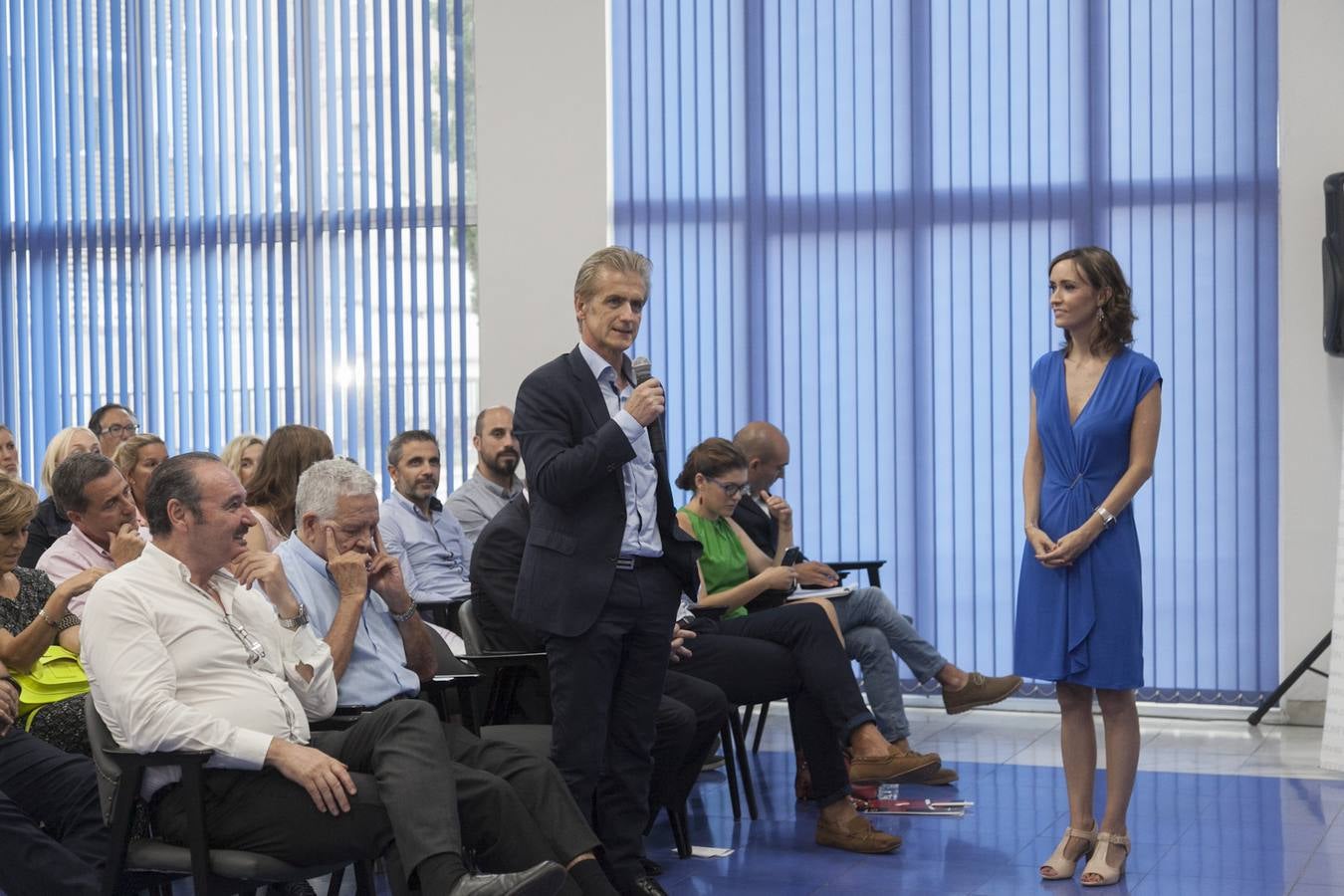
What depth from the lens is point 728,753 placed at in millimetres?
4855

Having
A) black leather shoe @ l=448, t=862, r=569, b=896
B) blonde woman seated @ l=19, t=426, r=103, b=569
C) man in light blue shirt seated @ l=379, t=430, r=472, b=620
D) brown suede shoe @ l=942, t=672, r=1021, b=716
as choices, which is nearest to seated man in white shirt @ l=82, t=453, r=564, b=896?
black leather shoe @ l=448, t=862, r=569, b=896

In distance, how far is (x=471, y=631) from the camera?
4.21m

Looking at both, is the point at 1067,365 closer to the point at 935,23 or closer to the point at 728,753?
the point at 728,753

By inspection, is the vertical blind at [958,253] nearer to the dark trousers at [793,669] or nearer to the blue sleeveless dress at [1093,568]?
→ the dark trousers at [793,669]

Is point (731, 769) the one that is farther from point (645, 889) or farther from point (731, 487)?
point (645, 889)

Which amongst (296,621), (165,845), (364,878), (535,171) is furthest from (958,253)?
(165,845)

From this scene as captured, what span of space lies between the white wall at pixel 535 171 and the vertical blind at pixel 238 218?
0.19 metres

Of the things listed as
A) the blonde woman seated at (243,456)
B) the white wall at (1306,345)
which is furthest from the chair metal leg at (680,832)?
the white wall at (1306,345)

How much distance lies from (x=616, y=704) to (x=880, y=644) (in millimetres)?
2238

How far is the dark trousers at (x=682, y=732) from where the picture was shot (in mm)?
4078

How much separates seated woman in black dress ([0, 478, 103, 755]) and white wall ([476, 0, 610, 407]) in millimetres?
3748

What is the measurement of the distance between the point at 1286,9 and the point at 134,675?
5.40 m

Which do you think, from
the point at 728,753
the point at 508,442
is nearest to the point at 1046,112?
the point at 508,442

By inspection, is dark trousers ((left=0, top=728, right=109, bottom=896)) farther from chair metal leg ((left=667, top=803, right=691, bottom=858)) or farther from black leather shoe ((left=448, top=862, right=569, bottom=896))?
chair metal leg ((left=667, top=803, right=691, bottom=858))
